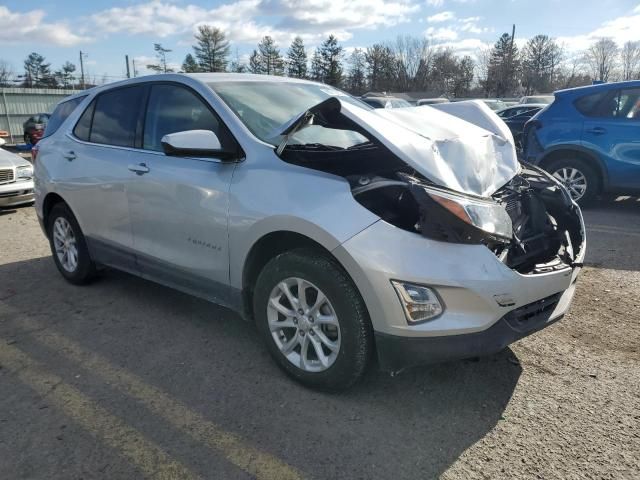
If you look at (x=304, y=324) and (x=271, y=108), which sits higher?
(x=271, y=108)

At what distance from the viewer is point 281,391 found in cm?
288

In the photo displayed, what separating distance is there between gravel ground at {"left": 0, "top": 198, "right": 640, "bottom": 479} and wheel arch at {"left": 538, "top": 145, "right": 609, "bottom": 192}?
3.80 metres

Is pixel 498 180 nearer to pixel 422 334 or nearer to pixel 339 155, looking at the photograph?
pixel 339 155

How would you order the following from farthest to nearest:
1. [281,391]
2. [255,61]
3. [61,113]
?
[255,61], [61,113], [281,391]

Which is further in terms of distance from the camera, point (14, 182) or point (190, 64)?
point (190, 64)

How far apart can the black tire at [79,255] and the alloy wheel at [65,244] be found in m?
0.03

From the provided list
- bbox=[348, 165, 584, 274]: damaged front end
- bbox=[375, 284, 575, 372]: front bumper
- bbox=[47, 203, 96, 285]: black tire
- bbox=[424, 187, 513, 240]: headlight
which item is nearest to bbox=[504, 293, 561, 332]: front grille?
bbox=[375, 284, 575, 372]: front bumper

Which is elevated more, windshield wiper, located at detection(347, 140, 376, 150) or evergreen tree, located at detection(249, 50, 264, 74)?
evergreen tree, located at detection(249, 50, 264, 74)

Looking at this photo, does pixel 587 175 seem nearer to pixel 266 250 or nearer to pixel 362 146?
pixel 362 146

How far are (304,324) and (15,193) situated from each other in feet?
24.6

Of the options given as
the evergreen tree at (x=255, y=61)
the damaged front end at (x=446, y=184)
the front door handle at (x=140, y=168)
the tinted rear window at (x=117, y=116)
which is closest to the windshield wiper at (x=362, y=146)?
the damaged front end at (x=446, y=184)

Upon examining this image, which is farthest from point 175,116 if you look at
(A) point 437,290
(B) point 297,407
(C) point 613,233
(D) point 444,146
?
(C) point 613,233

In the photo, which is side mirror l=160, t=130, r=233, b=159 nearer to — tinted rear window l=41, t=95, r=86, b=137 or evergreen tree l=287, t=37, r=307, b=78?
tinted rear window l=41, t=95, r=86, b=137

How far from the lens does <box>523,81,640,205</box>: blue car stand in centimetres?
684
